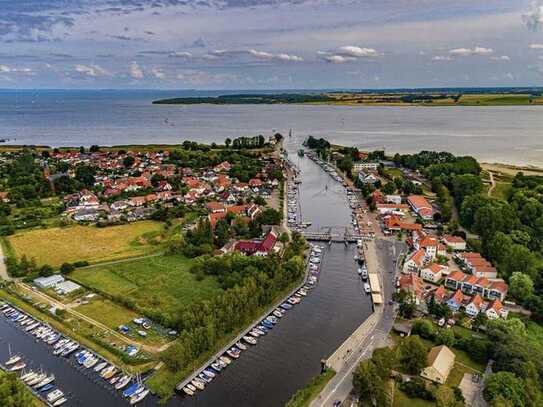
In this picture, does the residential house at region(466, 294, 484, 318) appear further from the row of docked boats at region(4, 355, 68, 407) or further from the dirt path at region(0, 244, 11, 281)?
the dirt path at region(0, 244, 11, 281)

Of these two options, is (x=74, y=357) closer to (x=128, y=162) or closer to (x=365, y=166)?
(x=128, y=162)

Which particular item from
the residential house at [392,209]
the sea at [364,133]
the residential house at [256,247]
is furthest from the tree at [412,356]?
the sea at [364,133]

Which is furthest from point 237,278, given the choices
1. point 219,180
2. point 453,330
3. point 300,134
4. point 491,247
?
point 300,134

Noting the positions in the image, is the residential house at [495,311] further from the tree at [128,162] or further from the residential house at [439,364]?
the tree at [128,162]

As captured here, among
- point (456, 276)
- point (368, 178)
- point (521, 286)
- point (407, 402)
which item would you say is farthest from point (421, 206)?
point (407, 402)

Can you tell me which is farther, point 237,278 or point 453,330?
point 237,278

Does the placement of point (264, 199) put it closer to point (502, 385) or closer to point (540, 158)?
point (502, 385)
